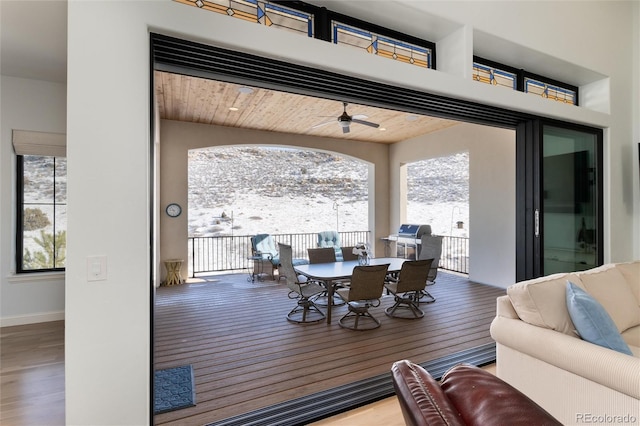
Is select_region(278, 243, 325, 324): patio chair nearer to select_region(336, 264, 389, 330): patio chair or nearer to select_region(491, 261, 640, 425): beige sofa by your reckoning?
select_region(336, 264, 389, 330): patio chair

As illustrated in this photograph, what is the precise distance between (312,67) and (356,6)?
679mm

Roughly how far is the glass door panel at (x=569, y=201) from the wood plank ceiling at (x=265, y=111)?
271 cm

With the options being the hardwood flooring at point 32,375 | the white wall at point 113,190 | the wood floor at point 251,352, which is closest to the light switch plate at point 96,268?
the white wall at point 113,190

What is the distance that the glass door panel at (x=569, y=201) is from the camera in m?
3.44

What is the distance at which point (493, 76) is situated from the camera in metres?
3.24

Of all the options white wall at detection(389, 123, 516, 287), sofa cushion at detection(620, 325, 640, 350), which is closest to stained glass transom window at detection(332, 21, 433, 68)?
sofa cushion at detection(620, 325, 640, 350)

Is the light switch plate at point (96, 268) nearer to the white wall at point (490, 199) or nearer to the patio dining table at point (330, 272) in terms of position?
the patio dining table at point (330, 272)

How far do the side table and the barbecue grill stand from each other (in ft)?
16.4

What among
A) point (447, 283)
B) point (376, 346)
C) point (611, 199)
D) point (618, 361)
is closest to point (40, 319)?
point (376, 346)

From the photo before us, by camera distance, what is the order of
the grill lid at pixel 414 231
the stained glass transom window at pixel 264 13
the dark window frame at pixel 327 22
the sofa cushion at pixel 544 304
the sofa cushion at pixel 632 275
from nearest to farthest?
the sofa cushion at pixel 544 304 < the stained glass transom window at pixel 264 13 < the dark window frame at pixel 327 22 < the sofa cushion at pixel 632 275 < the grill lid at pixel 414 231

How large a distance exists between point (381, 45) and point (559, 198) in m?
2.69

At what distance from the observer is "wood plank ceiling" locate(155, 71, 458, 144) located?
4.66m

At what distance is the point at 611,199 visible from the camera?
3.89 metres

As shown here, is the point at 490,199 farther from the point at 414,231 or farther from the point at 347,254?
the point at 347,254
